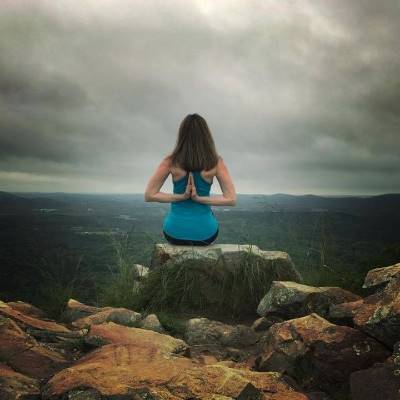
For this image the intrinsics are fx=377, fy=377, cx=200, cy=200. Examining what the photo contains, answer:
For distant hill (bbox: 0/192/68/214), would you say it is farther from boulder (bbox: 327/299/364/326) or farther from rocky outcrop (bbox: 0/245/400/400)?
boulder (bbox: 327/299/364/326)

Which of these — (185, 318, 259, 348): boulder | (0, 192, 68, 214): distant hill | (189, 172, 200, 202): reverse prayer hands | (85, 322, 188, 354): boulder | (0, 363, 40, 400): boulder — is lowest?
(0, 192, 68, 214): distant hill

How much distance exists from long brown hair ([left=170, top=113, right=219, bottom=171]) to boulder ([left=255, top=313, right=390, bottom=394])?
10.0ft

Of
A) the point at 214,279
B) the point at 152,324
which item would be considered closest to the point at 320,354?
the point at 152,324

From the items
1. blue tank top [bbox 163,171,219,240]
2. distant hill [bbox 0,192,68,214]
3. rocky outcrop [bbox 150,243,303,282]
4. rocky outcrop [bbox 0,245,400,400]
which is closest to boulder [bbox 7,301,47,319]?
rocky outcrop [bbox 0,245,400,400]

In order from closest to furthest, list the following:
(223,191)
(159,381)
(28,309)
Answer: (159,381)
(28,309)
(223,191)

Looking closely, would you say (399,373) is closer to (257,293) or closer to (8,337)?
(8,337)

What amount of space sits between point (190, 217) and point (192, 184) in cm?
54

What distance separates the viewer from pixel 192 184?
5586mm

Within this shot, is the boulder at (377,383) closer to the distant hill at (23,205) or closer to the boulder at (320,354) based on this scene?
the boulder at (320,354)

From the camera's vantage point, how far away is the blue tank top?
578 cm

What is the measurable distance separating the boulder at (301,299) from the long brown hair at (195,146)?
210cm

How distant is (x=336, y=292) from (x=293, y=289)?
1.43 ft

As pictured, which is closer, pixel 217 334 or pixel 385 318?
pixel 385 318

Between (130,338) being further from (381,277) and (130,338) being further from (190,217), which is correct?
(190,217)
